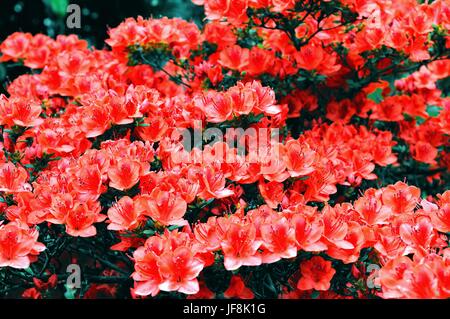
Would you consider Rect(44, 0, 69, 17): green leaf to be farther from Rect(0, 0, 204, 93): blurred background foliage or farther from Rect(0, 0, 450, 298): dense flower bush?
Rect(0, 0, 450, 298): dense flower bush

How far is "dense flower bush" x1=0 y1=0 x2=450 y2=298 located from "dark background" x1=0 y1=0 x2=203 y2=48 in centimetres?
228

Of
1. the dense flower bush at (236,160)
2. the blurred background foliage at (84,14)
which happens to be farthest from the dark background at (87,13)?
the dense flower bush at (236,160)

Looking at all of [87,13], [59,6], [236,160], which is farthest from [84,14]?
[236,160]

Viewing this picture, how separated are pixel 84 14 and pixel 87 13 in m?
0.04

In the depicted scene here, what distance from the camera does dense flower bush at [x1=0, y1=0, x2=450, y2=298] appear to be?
1.95 meters

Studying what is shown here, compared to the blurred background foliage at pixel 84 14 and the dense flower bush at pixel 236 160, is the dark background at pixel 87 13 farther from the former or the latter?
the dense flower bush at pixel 236 160

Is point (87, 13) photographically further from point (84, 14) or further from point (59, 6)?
point (59, 6)

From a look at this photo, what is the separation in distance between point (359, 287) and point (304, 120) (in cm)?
142

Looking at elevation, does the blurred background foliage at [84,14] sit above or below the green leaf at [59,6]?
below

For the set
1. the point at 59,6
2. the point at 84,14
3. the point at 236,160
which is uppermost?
the point at 236,160

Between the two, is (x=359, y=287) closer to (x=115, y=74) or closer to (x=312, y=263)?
(x=312, y=263)

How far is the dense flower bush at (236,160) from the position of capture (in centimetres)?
195

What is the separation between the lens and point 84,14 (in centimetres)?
607

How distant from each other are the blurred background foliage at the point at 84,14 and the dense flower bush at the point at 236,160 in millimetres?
2033
